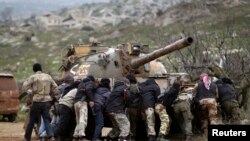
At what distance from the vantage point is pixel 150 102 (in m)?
15.6

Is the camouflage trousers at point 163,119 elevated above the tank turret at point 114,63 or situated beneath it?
situated beneath

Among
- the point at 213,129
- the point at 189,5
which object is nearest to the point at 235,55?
the point at 213,129

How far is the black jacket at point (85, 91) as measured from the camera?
1538 centimetres

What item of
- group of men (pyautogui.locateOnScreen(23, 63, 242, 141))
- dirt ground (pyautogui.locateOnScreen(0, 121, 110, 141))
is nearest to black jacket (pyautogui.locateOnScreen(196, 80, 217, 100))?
group of men (pyautogui.locateOnScreen(23, 63, 242, 141))

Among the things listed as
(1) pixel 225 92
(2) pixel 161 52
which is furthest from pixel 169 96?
(2) pixel 161 52

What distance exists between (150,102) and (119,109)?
753mm

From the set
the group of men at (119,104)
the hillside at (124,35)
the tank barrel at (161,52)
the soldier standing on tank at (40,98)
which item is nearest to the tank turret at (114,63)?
the tank barrel at (161,52)

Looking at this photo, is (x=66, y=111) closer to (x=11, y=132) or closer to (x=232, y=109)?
(x=232, y=109)

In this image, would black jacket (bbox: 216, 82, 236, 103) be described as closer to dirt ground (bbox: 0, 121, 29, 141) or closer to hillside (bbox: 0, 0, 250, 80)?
dirt ground (bbox: 0, 121, 29, 141)

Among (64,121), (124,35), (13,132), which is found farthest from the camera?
(124,35)

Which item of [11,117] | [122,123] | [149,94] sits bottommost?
[11,117]

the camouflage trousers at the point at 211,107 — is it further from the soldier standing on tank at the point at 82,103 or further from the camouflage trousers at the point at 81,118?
the camouflage trousers at the point at 81,118

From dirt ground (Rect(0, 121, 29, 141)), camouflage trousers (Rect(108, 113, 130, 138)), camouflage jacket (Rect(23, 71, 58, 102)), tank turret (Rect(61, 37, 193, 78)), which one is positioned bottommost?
dirt ground (Rect(0, 121, 29, 141))

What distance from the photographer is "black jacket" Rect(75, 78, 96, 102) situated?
15.4 metres
